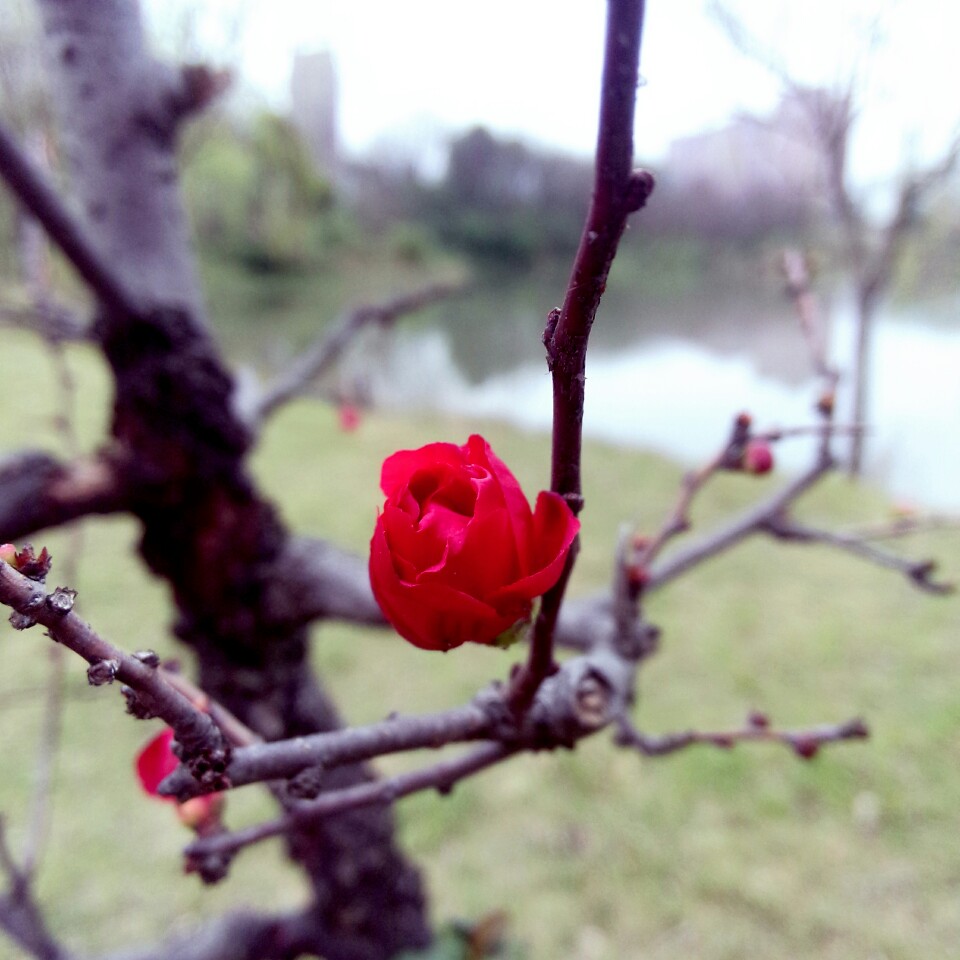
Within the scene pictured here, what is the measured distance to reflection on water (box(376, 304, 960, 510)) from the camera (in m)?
3.91

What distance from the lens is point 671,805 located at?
161 cm

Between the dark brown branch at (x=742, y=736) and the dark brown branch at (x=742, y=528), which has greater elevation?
the dark brown branch at (x=742, y=528)

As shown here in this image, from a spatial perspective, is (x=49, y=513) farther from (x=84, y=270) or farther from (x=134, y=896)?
(x=134, y=896)

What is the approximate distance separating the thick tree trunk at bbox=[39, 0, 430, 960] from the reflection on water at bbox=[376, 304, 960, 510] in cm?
283

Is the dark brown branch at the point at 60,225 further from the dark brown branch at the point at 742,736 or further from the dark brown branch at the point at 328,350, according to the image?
the dark brown branch at the point at 742,736

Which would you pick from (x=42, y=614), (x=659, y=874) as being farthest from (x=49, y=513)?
(x=659, y=874)

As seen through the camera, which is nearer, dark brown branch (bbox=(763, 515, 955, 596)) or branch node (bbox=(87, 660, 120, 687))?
branch node (bbox=(87, 660, 120, 687))

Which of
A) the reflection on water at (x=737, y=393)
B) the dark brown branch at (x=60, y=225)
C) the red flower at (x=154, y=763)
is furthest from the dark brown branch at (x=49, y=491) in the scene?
the reflection on water at (x=737, y=393)

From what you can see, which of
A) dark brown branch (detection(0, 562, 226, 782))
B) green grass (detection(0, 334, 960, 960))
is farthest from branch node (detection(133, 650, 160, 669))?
green grass (detection(0, 334, 960, 960))

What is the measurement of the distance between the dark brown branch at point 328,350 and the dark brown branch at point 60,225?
0.99 ft

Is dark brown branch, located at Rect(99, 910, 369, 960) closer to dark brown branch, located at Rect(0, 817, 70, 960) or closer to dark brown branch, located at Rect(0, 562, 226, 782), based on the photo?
dark brown branch, located at Rect(0, 817, 70, 960)

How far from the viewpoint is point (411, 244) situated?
9688 mm

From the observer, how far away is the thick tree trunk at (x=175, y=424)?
0.73m

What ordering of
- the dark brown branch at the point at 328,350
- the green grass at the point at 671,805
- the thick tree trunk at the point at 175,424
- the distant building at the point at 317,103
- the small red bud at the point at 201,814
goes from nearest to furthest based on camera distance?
the small red bud at the point at 201,814
the thick tree trunk at the point at 175,424
the dark brown branch at the point at 328,350
the green grass at the point at 671,805
the distant building at the point at 317,103
